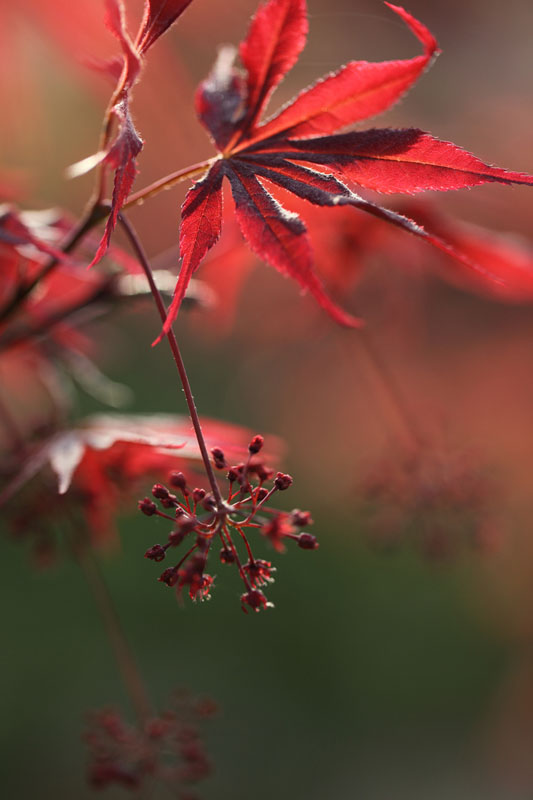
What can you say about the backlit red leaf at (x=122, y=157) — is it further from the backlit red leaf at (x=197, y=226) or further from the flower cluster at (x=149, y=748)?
the flower cluster at (x=149, y=748)

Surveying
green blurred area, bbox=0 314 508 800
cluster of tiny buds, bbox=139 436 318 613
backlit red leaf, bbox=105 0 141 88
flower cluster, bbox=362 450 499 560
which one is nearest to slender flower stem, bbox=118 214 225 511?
cluster of tiny buds, bbox=139 436 318 613

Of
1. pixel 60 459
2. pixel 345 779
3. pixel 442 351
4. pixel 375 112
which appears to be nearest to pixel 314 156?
pixel 375 112

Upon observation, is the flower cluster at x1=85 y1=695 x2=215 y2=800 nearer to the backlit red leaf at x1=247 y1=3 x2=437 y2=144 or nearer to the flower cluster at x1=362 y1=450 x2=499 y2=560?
the flower cluster at x1=362 y1=450 x2=499 y2=560

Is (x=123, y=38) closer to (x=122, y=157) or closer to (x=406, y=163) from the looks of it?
(x=122, y=157)

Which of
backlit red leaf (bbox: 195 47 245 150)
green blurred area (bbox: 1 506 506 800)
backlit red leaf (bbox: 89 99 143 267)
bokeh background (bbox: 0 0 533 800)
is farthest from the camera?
green blurred area (bbox: 1 506 506 800)

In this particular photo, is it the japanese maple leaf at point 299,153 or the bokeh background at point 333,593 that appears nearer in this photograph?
the japanese maple leaf at point 299,153

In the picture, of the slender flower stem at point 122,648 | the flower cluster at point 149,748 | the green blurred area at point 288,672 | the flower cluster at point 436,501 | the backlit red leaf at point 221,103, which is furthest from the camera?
the green blurred area at point 288,672

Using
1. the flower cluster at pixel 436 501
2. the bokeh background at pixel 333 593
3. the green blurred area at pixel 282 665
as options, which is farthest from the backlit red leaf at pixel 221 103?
the green blurred area at pixel 282 665

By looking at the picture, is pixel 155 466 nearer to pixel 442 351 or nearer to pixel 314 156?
pixel 314 156
